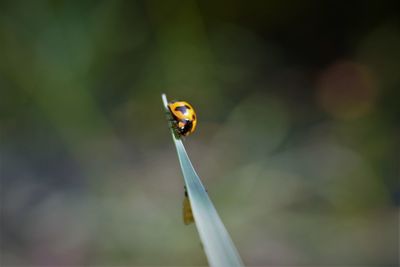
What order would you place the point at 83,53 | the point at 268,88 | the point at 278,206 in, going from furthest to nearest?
the point at 268,88, the point at 83,53, the point at 278,206

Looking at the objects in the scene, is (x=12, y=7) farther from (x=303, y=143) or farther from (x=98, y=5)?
(x=303, y=143)

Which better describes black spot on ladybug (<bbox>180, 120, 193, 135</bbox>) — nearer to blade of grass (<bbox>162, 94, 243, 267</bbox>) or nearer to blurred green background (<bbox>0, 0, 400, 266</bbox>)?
blurred green background (<bbox>0, 0, 400, 266</bbox>)

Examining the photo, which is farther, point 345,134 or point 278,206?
point 345,134

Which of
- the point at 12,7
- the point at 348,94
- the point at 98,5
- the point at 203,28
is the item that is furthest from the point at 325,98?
the point at 12,7

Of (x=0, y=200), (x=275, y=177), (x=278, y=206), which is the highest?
(x=0, y=200)

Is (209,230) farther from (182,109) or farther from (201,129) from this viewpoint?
(201,129)

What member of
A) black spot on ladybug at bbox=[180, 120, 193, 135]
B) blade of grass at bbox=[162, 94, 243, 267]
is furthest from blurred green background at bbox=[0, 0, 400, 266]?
blade of grass at bbox=[162, 94, 243, 267]

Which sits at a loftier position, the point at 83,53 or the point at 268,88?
the point at 83,53
